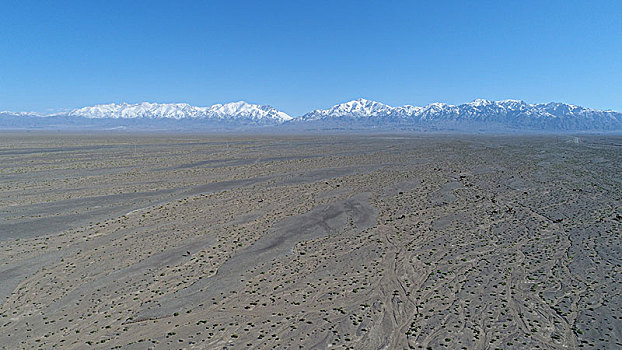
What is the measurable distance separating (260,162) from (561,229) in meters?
40.4

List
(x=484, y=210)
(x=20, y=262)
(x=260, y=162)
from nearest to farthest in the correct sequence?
(x=20, y=262)
(x=484, y=210)
(x=260, y=162)

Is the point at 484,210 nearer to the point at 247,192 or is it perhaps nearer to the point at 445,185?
the point at 445,185

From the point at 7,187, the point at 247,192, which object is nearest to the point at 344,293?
the point at 247,192

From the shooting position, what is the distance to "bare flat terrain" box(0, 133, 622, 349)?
10.7 meters

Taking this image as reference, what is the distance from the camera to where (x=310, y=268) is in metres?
15.5

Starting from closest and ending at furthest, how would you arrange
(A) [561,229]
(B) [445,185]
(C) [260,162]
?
(A) [561,229]
(B) [445,185]
(C) [260,162]

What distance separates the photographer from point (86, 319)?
11.3m

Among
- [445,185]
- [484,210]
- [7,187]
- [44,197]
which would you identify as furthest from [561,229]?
[7,187]

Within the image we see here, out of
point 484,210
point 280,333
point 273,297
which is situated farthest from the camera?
point 484,210

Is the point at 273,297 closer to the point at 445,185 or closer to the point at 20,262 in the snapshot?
the point at 20,262

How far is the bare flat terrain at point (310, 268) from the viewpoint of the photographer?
10.7 m

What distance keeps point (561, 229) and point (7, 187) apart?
44934mm

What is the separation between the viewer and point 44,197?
28.5m

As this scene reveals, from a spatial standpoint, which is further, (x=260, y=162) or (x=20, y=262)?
(x=260, y=162)
